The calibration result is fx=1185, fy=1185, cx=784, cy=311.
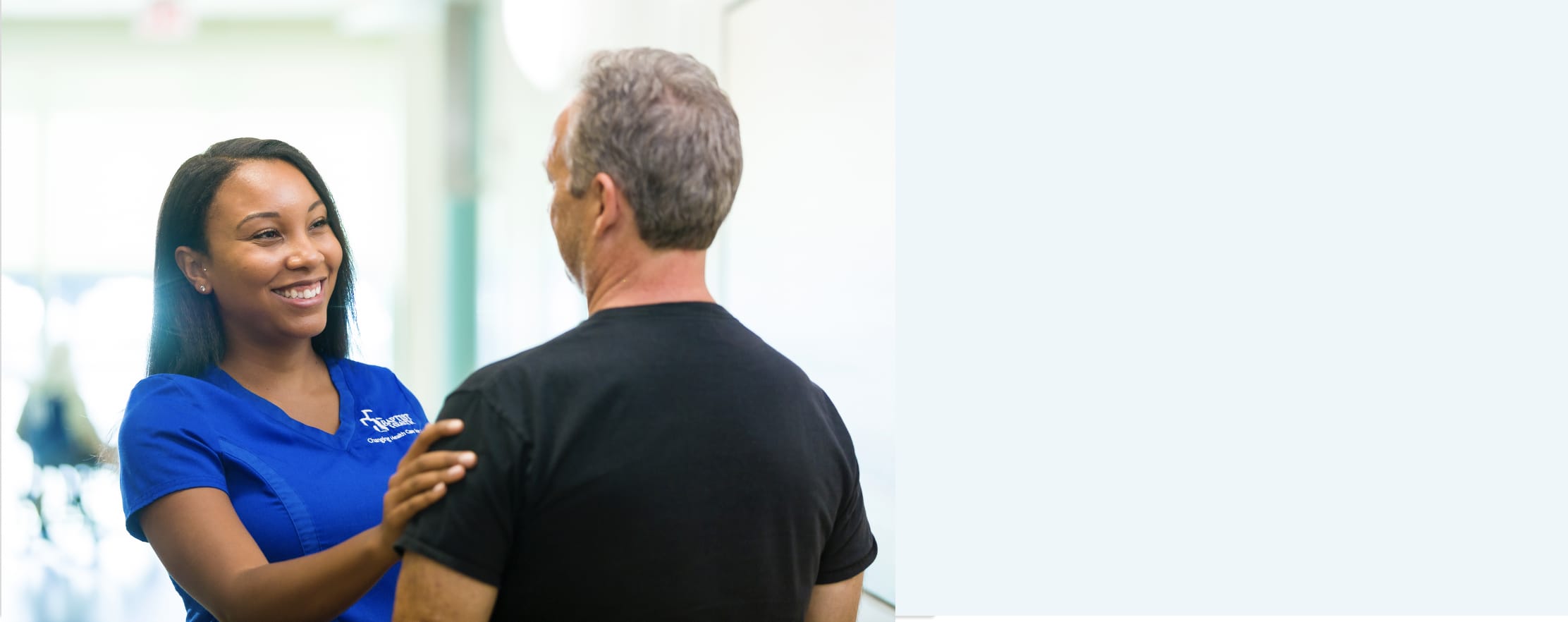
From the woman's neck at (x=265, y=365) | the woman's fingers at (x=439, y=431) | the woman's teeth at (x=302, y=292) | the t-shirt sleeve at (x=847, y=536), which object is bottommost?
the t-shirt sleeve at (x=847, y=536)

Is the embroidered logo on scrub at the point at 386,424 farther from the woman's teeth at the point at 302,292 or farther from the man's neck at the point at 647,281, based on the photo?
the man's neck at the point at 647,281

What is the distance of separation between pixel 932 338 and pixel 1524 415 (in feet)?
4.20

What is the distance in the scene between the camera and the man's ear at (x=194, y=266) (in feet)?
4.85

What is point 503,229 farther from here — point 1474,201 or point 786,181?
point 1474,201

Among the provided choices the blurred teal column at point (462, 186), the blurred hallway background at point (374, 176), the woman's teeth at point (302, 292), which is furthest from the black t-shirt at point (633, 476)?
the blurred teal column at point (462, 186)

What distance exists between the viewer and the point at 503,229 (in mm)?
4129

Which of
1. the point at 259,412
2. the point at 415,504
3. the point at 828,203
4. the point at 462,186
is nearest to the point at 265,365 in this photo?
the point at 259,412

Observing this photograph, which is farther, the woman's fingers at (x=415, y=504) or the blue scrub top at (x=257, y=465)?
the blue scrub top at (x=257, y=465)

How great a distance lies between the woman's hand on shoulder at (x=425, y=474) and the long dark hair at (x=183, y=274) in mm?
576

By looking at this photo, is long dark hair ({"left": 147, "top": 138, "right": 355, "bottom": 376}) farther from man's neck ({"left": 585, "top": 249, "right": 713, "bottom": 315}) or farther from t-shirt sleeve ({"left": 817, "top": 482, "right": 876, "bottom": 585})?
t-shirt sleeve ({"left": 817, "top": 482, "right": 876, "bottom": 585})

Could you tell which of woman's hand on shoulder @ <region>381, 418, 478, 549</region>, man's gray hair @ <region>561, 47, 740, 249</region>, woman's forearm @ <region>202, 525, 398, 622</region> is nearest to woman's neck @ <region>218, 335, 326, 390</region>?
woman's forearm @ <region>202, 525, 398, 622</region>

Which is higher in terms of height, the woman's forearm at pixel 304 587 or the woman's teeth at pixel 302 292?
the woman's teeth at pixel 302 292

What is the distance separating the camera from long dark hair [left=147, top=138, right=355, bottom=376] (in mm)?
1467

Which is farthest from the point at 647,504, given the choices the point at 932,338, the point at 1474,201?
the point at 1474,201
